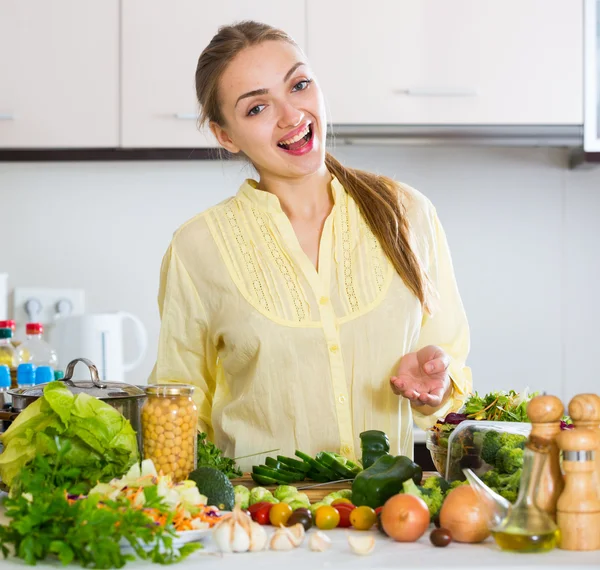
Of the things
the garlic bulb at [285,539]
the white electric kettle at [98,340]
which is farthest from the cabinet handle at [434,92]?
the garlic bulb at [285,539]

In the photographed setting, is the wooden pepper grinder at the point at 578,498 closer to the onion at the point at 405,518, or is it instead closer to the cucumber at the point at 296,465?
the onion at the point at 405,518

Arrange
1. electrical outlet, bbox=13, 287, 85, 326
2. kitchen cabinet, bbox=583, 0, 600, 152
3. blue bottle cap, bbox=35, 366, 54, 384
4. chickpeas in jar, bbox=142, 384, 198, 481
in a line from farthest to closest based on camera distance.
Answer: electrical outlet, bbox=13, 287, 85, 326, kitchen cabinet, bbox=583, 0, 600, 152, blue bottle cap, bbox=35, 366, 54, 384, chickpeas in jar, bbox=142, 384, 198, 481

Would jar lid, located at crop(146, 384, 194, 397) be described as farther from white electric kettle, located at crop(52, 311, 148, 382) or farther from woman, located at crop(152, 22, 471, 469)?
white electric kettle, located at crop(52, 311, 148, 382)

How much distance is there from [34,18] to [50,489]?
2085 mm

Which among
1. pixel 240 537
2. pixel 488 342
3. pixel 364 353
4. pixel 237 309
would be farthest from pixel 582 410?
pixel 488 342

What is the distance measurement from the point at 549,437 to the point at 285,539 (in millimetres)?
319

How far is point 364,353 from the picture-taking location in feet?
5.83

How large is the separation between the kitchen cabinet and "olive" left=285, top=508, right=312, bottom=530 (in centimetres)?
194

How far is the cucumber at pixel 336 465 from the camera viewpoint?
1.42m

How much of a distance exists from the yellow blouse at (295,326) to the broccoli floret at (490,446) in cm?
46

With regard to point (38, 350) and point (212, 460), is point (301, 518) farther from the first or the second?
point (38, 350)

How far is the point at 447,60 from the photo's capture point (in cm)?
284

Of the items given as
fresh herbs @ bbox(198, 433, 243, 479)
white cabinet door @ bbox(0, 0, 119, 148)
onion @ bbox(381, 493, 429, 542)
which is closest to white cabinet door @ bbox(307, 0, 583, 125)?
white cabinet door @ bbox(0, 0, 119, 148)

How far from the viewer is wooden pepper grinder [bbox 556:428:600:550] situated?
105 centimetres
